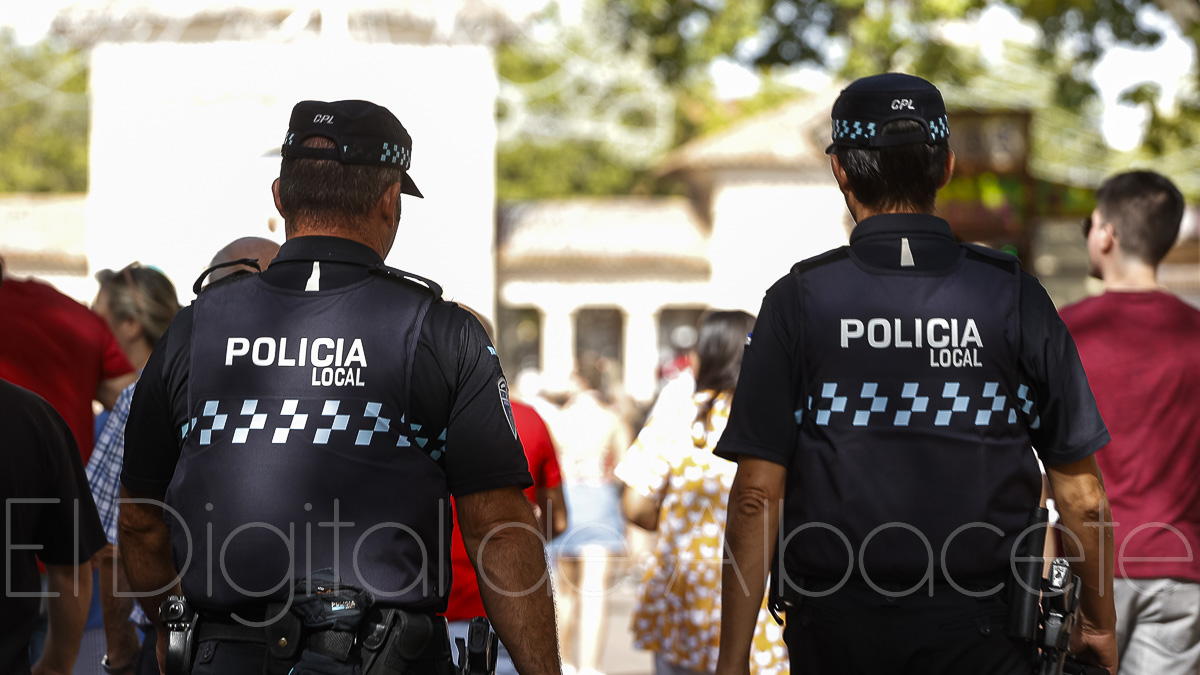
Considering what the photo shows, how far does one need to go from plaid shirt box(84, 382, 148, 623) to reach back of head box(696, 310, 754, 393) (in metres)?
2.03

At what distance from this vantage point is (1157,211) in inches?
176

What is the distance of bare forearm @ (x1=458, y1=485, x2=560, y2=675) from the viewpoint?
274cm

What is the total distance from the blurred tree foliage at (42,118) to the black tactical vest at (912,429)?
53149 mm

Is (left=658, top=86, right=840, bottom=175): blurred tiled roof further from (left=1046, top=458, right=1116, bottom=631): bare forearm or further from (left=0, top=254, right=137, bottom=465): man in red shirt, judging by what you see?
(left=1046, top=458, right=1116, bottom=631): bare forearm

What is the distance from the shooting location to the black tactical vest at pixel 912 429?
2.82m

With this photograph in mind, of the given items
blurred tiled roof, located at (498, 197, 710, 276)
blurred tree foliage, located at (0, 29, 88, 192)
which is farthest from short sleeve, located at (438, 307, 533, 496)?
blurred tree foliage, located at (0, 29, 88, 192)

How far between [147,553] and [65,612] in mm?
690

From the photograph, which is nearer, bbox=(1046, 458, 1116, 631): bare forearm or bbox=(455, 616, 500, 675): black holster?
bbox=(455, 616, 500, 675): black holster

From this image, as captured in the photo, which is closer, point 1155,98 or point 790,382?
point 790,382

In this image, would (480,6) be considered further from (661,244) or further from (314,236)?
(314,236)

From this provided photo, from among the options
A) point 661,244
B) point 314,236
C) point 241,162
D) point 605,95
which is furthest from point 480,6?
point 605,95

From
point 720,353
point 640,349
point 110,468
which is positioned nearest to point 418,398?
point 110,468

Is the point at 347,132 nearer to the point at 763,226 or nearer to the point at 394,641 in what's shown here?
the point at 394,641

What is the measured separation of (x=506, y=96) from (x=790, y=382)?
172 ft
